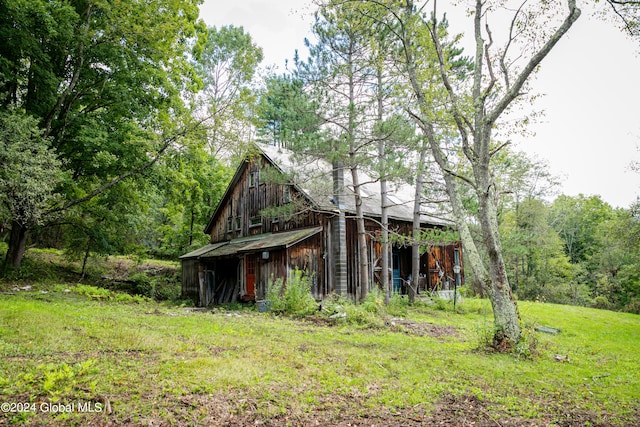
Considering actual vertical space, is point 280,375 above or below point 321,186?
below

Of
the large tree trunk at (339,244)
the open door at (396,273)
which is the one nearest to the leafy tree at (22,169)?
the large tree trunk at (339,244)

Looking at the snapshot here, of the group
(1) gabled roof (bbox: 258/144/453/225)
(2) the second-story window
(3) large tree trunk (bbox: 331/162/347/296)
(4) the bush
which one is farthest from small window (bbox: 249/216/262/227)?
(4) the bush

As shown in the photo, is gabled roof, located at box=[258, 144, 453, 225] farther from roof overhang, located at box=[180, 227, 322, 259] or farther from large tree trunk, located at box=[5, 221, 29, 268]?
large tree trunk, located at box=[5, 221, 29, 268]

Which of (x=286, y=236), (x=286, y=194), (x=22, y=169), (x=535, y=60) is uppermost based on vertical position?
(x=535, y=60)

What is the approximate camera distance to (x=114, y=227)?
1791 cm

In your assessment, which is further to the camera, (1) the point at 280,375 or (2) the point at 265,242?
(2) the point at 265,242

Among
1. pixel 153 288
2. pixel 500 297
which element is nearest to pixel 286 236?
pixel 153 288

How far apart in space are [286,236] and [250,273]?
2300 millimetres

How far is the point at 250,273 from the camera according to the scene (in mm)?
16500

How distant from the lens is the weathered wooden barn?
15.0m

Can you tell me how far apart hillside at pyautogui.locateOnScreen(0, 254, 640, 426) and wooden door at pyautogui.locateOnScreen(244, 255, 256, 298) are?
694 centimetres

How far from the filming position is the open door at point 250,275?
636 inches

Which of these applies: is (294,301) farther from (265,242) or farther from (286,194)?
(286,194)

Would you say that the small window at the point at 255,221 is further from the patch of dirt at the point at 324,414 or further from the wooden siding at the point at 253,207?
the patch of dirt at the point at 324,414
